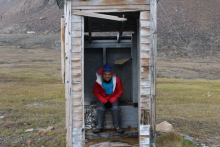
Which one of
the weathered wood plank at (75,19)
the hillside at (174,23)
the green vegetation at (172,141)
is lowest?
the green vegetation at (172,141)

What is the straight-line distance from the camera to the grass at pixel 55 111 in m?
8.04

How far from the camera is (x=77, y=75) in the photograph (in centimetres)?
618

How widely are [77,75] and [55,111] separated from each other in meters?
5.62

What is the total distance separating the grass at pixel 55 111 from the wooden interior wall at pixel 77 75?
1386 millimetres

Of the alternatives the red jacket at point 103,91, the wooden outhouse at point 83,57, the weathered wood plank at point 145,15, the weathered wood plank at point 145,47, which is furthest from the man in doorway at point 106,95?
the weathered wood plank at point 145,15

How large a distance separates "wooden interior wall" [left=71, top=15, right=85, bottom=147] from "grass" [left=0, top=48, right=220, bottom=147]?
4.55 feet

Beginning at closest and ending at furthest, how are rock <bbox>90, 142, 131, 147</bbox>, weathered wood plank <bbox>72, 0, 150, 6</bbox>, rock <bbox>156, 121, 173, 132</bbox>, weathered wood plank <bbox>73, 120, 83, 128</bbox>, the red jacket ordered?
1. weathered wood plank <bbox>72, 0, 150, 6</bbox>
2. weathered wood plank <bbox>73, 120, 83, 128</bbox>
3. rock <bbox>90, 142, 131, 147</bbox>
4. the red jacket
5. rock <bbox>156, 121, 173, 132</bbox>

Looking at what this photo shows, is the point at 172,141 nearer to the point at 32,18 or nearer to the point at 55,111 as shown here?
the point at 55,111

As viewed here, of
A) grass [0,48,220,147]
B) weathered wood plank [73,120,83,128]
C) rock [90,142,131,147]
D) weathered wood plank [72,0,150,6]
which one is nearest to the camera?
weathered wood plank [72,0,150,6]

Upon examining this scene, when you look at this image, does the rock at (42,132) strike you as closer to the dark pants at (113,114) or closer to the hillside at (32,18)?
the dark pants at (113,114)

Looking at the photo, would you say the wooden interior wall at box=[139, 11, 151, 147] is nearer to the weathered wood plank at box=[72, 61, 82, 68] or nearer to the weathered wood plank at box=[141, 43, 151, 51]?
the weathered wood plank at box=[141, 43, 151, 51]

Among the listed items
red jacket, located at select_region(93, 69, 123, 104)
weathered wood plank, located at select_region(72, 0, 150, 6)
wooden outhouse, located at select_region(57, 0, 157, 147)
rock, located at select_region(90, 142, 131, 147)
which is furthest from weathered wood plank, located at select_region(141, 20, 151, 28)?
rock, located at select_region(90, 142, 131, 147)

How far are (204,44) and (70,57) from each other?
39.9 metres

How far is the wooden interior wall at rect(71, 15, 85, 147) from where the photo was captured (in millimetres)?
6148
